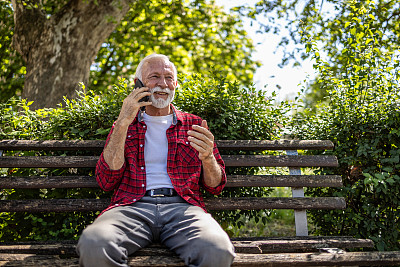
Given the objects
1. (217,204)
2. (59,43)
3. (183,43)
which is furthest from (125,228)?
(183,43)

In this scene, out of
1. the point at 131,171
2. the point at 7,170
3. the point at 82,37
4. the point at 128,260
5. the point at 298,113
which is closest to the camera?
the point at 128,260

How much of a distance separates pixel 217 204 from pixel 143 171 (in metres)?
0.77

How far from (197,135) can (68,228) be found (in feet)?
5.56

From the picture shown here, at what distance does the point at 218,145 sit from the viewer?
355cm

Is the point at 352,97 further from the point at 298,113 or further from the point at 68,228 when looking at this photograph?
the point at 68,228

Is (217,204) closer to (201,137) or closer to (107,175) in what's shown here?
(201,137)

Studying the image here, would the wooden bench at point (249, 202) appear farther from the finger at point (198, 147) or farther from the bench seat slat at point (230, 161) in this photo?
the finger at point (198, 147)

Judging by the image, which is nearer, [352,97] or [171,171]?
[171,171]

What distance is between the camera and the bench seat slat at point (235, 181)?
3.29m

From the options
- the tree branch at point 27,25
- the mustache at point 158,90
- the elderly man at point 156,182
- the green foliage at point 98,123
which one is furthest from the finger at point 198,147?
the tree branch at point 27,25

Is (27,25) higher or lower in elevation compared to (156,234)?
higher

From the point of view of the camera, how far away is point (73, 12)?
23.0 feet

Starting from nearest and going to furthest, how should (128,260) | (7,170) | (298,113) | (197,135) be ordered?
1. (128,260)
2. (197,135)
3. (7,170)
4. (298,113)

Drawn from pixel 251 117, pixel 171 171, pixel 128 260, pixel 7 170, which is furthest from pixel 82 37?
pixel 128 260
